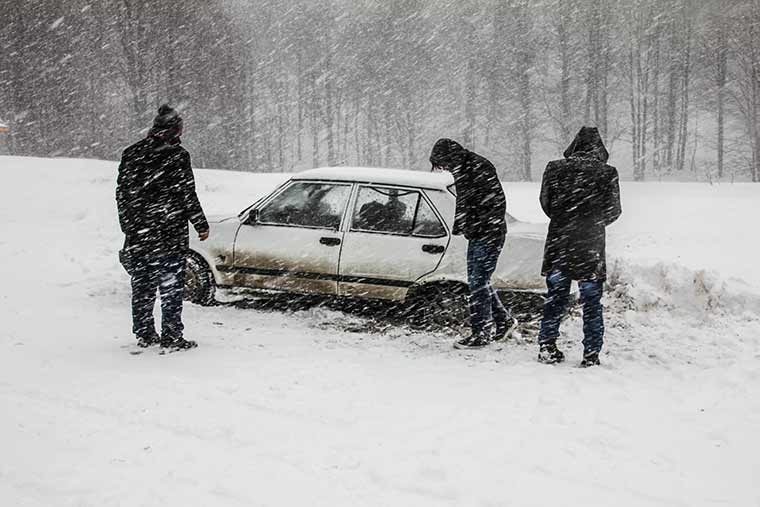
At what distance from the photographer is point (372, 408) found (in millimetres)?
4188

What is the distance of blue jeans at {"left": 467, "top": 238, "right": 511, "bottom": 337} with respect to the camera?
5461 millimetres

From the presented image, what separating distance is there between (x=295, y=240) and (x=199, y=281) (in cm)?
117

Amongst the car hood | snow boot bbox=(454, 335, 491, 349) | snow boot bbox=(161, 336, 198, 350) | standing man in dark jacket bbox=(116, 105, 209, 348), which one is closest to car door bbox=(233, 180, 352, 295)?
the car hood

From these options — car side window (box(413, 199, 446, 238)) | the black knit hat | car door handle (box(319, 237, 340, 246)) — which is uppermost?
the black knit hat

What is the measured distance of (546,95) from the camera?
4053cm

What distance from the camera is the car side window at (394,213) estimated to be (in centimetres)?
600

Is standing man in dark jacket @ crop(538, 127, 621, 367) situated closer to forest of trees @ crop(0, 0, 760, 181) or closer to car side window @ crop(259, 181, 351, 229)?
car side window @ crop(259, 181, 351, 229)

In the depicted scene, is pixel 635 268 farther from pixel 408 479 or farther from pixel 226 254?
pixel 408 479

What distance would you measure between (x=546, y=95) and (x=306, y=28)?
59.0ft

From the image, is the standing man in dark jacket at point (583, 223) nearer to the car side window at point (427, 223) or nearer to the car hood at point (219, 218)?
the car side window at point (427, 223)

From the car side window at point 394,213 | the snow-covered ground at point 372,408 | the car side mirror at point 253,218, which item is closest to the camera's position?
the snow-covered ground at point 372,408

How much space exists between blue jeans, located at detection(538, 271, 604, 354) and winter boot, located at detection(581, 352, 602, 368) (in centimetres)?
3

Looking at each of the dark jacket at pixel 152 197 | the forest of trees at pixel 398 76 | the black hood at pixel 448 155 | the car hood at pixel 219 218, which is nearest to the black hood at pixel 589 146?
the black hood at pixel 448 155

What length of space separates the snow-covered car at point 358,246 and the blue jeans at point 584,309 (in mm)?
496
